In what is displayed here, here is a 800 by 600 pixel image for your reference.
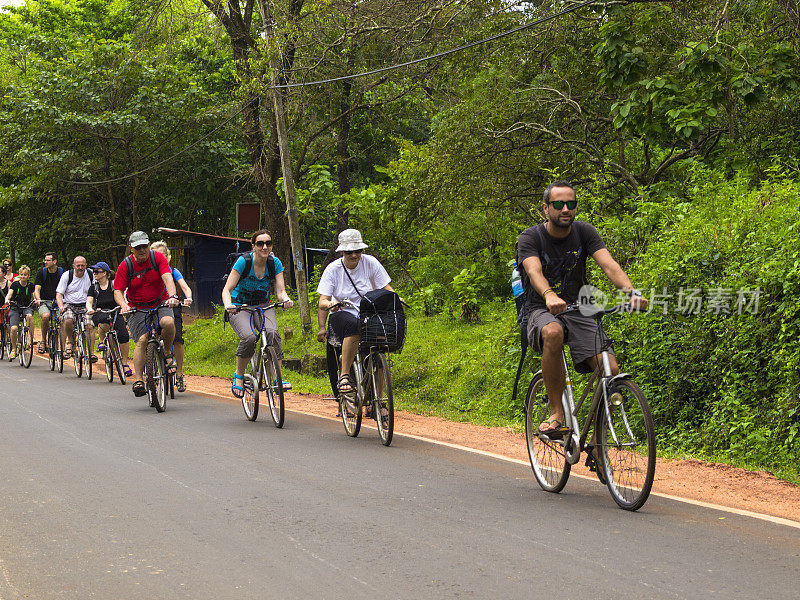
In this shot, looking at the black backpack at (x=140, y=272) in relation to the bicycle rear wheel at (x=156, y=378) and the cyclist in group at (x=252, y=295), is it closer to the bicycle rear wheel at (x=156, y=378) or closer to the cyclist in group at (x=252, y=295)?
the bicycle rear wheel at (x=156, y=378)

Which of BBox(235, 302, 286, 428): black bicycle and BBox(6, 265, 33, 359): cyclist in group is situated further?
BBox(6, 265, 33, 359): cyclist in group

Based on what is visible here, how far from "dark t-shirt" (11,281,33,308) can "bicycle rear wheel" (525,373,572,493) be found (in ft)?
55.7

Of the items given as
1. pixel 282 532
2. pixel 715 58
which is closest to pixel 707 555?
pixel 282 532

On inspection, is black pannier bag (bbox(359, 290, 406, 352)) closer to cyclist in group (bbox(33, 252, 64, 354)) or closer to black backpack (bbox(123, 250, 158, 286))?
black backpack (bbox(123, 250, 158, 286))

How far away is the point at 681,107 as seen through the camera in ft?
41.6

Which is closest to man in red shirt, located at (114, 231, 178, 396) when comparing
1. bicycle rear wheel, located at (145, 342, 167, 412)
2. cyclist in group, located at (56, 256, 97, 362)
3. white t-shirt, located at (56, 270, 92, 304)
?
bicycle rear wheel, located at (145, 342, 167, 412)

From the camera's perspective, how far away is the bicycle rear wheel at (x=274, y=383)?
11.0 metres

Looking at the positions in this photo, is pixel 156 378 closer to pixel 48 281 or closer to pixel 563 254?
pixel 563 254

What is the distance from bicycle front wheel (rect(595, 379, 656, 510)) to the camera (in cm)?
618

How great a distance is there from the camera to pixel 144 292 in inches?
512

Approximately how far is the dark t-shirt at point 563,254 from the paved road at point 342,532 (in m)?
1.47

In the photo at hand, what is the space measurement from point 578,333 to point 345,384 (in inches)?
154

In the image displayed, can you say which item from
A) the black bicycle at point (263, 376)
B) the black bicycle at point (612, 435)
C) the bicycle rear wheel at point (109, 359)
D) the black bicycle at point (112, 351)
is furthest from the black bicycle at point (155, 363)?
the black bicycle at point (612, 435)

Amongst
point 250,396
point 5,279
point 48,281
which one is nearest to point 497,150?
point 250,396
